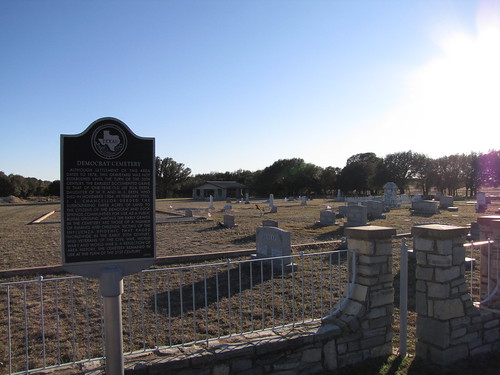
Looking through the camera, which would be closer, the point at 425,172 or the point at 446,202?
the point at 446,202

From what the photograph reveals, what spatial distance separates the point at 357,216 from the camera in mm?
17516

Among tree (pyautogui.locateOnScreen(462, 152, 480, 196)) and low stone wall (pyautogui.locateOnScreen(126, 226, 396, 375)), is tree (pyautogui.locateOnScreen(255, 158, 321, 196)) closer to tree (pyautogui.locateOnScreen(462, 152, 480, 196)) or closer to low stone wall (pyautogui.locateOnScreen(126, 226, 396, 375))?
tree (pyautogui.locateOnScreen(462, 152, 480, 196))

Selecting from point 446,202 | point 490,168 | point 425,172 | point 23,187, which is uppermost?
point 490,168

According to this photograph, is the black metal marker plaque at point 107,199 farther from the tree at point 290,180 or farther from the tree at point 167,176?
the tree at point 167,176

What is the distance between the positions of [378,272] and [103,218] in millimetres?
3107

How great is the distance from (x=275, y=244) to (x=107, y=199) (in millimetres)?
6630

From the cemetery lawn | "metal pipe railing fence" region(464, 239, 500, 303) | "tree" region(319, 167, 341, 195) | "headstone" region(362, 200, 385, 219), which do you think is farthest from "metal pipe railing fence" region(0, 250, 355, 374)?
"tree" region(319, 167, 341, 195)

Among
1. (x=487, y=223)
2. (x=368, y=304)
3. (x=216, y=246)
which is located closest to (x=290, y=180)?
(x=216, y=246)

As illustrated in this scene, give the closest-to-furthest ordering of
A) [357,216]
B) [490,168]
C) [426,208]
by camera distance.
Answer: [357,216] < [426,208] < [490,168]

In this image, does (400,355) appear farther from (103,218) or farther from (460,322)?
(103,218)

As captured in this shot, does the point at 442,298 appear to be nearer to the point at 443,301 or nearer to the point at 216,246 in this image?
the point at 443,301

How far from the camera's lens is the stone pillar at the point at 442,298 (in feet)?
14.5

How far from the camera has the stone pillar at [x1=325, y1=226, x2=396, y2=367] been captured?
4.44 metres

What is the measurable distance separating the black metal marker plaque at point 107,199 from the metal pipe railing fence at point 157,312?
1.99 ft
